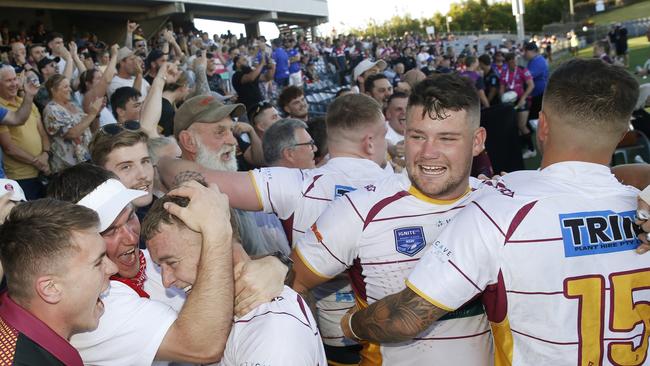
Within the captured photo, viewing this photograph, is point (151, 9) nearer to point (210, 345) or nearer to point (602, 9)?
point (210, 345)

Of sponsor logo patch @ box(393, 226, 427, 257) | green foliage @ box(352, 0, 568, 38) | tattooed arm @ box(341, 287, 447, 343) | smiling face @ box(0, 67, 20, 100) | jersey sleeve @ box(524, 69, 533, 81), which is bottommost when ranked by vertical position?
tattooed arm @ box(341, 287, 447, 343)

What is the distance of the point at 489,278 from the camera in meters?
1.98

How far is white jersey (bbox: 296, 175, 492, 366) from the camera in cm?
236

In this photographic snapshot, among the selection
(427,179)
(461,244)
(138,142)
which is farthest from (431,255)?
(138,142)

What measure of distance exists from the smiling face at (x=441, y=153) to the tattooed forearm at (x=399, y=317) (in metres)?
0.54

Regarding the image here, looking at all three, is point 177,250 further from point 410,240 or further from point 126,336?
point 410,240

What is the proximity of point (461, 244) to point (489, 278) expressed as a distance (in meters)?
0.16

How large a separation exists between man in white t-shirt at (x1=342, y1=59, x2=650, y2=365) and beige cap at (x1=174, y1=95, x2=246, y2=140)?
7.88 ft

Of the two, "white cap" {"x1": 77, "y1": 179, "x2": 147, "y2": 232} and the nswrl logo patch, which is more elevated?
"white cap" {"x1": 77, "y1": 179, "x2": 147, "y2": 232}

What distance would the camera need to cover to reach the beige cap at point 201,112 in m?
4.04

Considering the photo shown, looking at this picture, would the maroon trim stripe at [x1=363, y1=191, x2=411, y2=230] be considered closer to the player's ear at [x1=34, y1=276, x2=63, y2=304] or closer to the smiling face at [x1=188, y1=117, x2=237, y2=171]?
the player's ear at [x1=34, y1=276, x2=63, y2=304]

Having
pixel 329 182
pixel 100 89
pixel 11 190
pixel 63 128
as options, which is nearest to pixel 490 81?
pixel 100 89

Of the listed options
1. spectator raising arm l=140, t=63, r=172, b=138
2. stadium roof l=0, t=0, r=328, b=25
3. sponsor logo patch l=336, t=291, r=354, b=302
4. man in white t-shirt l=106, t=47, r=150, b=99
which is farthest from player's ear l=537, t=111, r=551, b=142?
stadium roof l=0, t=0, r=328, b=25

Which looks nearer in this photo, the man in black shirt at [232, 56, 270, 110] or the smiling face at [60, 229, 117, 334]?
the smiling face at [60, 229, 117, 334]
